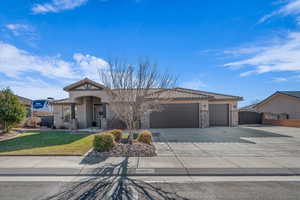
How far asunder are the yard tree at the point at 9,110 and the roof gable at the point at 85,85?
13.3ft

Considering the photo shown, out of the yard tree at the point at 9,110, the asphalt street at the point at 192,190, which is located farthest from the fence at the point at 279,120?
the yard tree at the point at 9,110

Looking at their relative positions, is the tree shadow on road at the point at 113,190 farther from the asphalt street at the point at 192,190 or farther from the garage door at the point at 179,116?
the garage door at the point at 179,116

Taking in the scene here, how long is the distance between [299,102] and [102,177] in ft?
86.8

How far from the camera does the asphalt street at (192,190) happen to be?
3850mm

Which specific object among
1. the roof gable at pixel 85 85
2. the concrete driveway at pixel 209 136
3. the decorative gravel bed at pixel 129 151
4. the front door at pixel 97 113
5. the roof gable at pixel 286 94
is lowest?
the concrete driveway at pixel 209 136

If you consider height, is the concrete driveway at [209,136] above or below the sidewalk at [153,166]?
below

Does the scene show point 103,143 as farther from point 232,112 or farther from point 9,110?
point 232,112

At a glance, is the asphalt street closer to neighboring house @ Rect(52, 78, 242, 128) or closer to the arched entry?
neighboring house @ Rect(52, 78, 242, 128)

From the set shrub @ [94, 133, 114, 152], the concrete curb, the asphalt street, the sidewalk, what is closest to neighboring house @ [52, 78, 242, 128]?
shrub @ [94, 133, 114, 152]

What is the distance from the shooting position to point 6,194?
4000mm

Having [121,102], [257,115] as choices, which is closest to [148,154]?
[121,102]

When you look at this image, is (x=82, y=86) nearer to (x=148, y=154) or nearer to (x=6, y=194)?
(x=148, y=154)

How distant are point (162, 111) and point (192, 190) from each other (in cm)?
1235

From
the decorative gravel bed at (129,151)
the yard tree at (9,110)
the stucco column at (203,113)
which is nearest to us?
the decorative gravel bed at (129,151)
